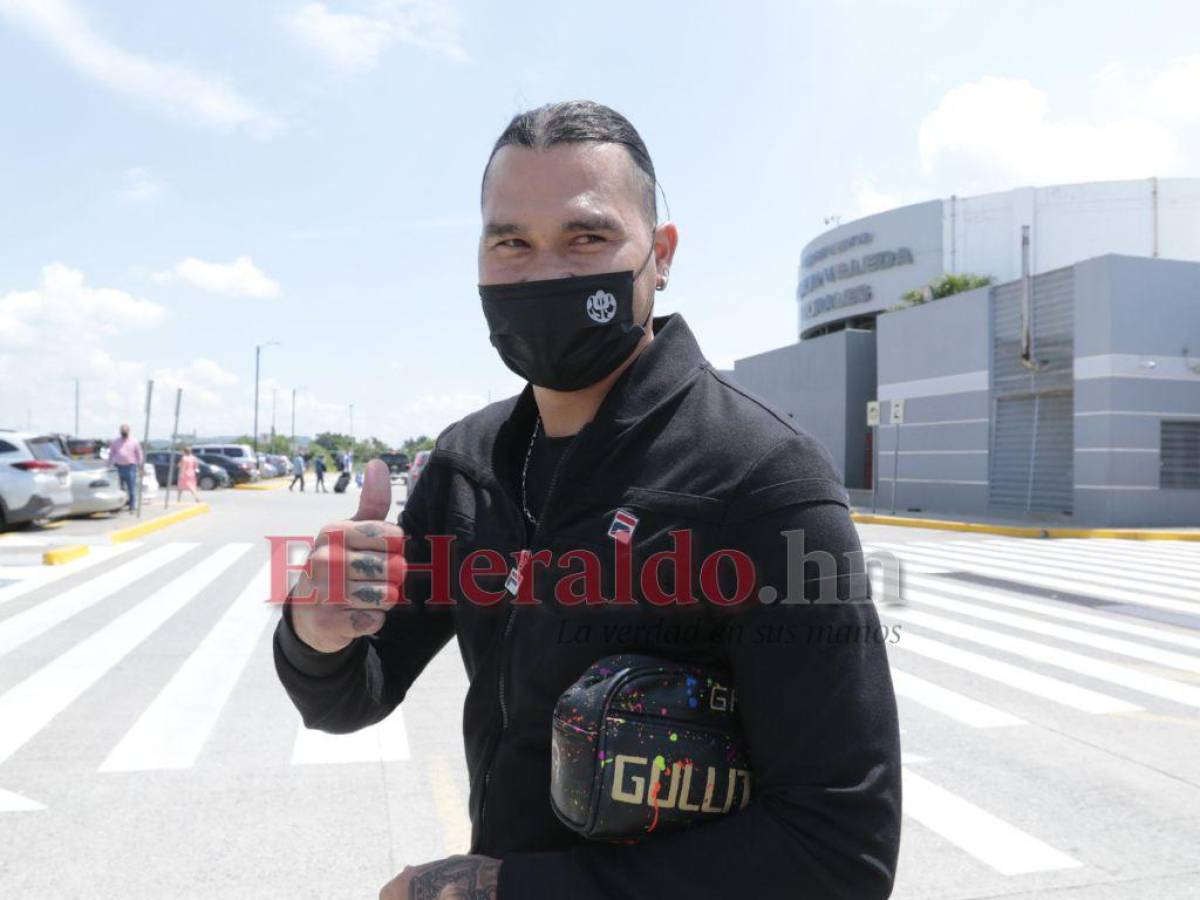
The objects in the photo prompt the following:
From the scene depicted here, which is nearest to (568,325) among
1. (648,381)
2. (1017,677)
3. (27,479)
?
(648,381)

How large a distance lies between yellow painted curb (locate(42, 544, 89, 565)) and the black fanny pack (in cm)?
1274

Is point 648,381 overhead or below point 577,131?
below

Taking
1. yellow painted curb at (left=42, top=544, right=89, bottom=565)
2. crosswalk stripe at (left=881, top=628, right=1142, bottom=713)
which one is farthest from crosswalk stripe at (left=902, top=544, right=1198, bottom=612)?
yellow painted curb at (left=42, top=544, right=89, bottom=565)

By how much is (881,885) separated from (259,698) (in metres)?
5.43

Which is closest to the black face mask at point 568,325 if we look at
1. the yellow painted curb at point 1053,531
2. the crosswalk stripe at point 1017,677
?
the crosswalk stripe at point 1017,677

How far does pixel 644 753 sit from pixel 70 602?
9617 millimetres

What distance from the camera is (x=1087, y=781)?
177 inches

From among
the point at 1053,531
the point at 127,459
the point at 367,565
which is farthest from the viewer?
the point at 127,459

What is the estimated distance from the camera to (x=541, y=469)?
65.8 inches

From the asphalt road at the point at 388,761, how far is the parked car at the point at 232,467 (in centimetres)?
3028

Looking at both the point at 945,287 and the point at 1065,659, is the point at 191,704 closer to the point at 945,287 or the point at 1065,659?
A: the point at 1065,659

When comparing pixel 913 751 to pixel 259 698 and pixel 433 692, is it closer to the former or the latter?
pixel 433 692

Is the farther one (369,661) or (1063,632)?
(1063,632)

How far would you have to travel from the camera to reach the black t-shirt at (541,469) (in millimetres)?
1627
